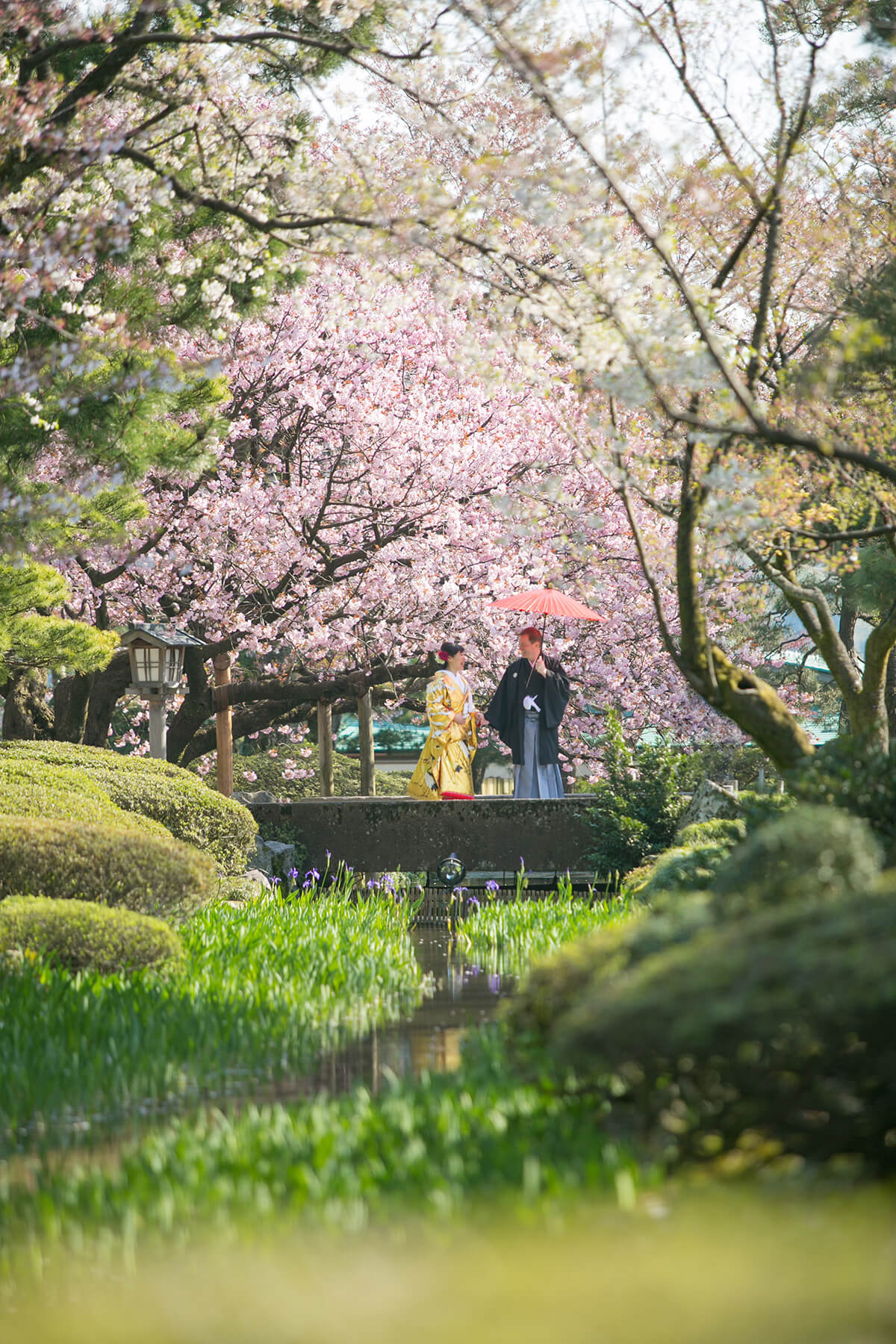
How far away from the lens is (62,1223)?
11.6 ft

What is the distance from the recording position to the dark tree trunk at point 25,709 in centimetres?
1499

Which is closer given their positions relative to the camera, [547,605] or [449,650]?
[449,650]

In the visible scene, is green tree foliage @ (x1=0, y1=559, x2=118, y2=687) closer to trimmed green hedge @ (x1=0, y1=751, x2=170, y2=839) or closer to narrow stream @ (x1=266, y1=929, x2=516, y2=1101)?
trimmed green hedge @ (x1=0, y1=751, x2=170, y2=839)

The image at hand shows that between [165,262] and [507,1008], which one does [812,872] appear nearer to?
[507,1008]

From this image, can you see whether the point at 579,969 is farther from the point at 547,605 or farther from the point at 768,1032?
the point at 547,605

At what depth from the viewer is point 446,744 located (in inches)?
536

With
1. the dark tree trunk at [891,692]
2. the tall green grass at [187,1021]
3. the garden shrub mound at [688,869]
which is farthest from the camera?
the dark tree trunk at [891,692]

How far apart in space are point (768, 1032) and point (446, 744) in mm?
10379

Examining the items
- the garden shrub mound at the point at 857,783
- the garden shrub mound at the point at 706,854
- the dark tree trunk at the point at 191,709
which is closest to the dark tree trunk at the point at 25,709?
the dark tree trunk at the point at 191,709

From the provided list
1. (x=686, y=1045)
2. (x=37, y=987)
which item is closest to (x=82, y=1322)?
(x=686, y=1045)

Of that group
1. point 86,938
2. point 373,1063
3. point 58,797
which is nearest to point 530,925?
point 86,938

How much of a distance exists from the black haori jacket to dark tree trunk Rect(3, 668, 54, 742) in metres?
5.36

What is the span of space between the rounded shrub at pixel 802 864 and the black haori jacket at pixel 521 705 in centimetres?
905

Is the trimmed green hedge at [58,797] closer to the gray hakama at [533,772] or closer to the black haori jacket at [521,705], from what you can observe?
the black haori jacket at [521,705]
